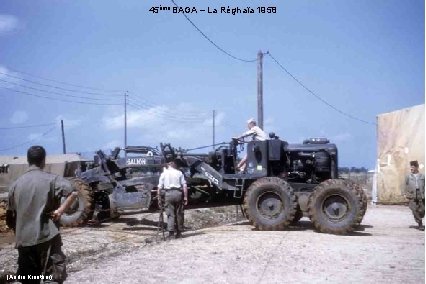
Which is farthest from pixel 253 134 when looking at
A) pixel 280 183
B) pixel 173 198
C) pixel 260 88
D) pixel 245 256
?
pixel 260 88

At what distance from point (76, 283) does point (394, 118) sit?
61.0ft

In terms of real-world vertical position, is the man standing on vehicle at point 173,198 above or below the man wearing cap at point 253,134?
below

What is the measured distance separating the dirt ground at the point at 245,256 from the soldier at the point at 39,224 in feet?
5.52

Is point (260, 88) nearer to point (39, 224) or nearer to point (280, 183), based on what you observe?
point (280, 183)

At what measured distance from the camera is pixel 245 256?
7.95 m

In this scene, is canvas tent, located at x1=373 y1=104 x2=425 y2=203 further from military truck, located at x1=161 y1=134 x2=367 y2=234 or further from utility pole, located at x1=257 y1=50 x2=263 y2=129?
military truck, located at x1=161 y1=134 x2=367 y2=234

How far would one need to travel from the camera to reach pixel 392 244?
360 inches

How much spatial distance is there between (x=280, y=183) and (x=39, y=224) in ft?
24.9

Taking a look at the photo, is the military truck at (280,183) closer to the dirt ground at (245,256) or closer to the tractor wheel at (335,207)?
the tractor wheel at (335,207)

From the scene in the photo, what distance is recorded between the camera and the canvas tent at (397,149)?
19.7 m

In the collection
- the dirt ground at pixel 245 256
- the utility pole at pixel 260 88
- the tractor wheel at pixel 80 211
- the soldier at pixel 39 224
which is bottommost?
the dirt ground at pixel 245 256

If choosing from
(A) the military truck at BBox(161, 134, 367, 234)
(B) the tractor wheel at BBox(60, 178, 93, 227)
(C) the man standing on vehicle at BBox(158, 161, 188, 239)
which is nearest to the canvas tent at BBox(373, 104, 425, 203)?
(A) the military truck at BBox(161, 134, 367, 234)

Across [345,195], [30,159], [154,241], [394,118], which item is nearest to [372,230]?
[345,195]

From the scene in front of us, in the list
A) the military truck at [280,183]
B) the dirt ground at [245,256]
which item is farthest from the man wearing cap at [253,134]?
the dirt ground at [245,256]
